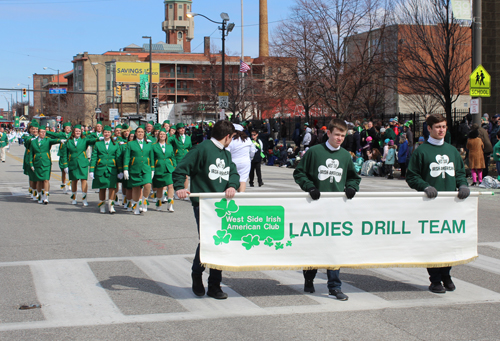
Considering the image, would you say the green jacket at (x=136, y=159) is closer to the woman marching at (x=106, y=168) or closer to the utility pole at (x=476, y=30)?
the woman marching at (x=106, y=168)

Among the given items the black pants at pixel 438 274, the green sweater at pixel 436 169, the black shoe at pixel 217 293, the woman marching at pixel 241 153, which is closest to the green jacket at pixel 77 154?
the woman marching at pixel 241 153

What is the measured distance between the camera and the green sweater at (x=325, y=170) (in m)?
6.09

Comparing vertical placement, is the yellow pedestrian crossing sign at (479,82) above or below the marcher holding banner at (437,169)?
above

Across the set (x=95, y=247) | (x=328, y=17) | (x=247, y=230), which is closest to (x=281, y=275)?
(x=247, y=230)

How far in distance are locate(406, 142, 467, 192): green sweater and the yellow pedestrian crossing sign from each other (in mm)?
10357

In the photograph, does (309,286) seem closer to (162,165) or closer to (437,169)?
(437,169)

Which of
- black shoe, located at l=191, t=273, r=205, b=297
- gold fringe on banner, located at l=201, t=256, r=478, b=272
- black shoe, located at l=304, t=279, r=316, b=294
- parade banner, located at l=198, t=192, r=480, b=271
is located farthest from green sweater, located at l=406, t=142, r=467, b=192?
black shoe, located at l=191, t=273, r=205, b=297

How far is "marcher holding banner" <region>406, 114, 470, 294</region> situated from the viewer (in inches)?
246

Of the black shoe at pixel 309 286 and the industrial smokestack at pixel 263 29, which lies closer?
the black shoe at pixel 309 286

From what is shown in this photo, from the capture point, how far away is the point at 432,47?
1097 inches

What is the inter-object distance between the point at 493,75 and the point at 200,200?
26.3 m

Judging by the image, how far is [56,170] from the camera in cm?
2614

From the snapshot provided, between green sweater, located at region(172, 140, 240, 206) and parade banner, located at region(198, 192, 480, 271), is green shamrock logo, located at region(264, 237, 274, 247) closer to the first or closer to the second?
parade banner, located at region(198, 192, 480, 271)

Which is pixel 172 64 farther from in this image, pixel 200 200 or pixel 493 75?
pixel 200 200
